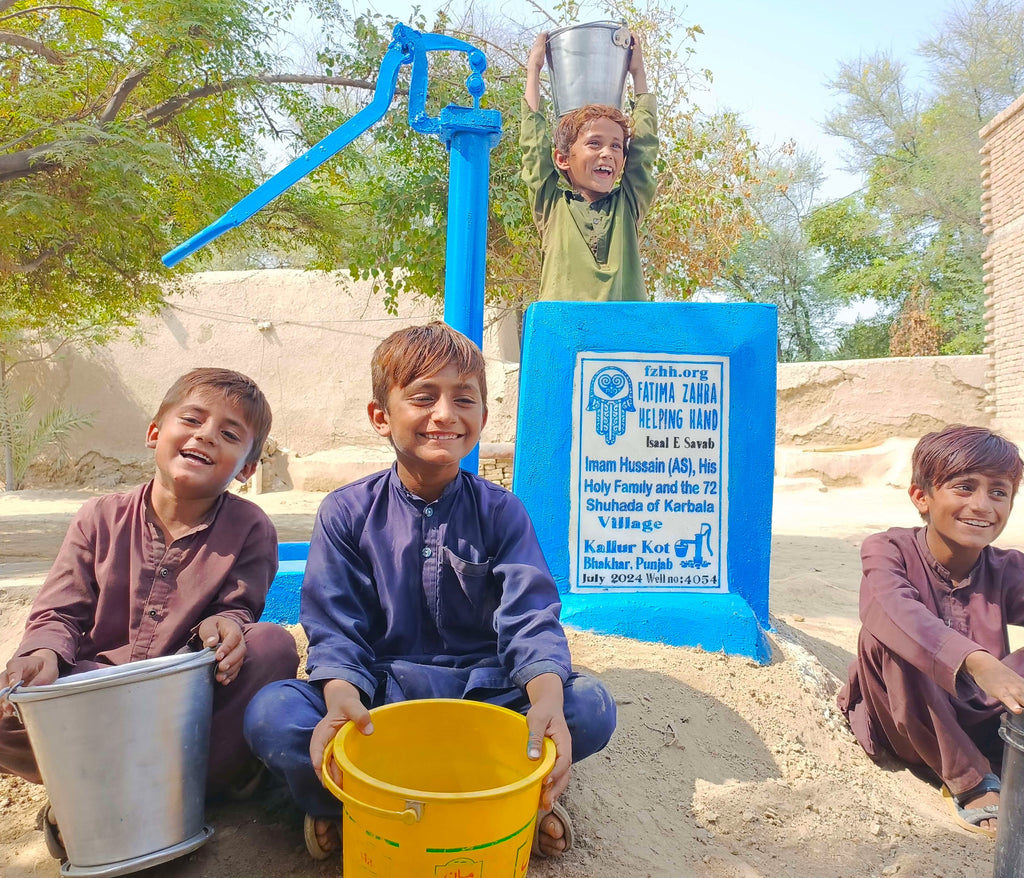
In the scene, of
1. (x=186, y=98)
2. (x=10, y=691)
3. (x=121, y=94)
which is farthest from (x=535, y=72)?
(x=186, y=98)

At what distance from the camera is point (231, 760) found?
1560 mm

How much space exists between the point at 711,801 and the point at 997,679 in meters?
0.63

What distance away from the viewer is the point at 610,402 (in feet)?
8.18

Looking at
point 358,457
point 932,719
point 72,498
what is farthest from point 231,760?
point 72,498

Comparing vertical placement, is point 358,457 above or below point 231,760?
above

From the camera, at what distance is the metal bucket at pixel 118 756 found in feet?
4.11

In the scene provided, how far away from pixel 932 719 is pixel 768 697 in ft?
1.35

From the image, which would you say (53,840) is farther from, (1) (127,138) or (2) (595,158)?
(1) (127,138)

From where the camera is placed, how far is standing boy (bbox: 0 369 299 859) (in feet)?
4.97

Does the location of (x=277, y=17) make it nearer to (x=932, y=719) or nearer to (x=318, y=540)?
(x=318, y=540)

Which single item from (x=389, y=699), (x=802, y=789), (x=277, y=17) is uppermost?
(x=277, y=17)

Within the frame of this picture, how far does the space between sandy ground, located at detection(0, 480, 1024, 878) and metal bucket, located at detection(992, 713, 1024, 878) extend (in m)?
0.16

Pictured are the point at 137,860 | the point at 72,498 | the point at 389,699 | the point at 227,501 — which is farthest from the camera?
the point at 72,498

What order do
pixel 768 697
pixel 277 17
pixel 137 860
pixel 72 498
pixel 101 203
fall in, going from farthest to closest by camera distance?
pixel 72 498
pixel 277 17
pixel 101 203
pixel 768 697
pixel 137 860
